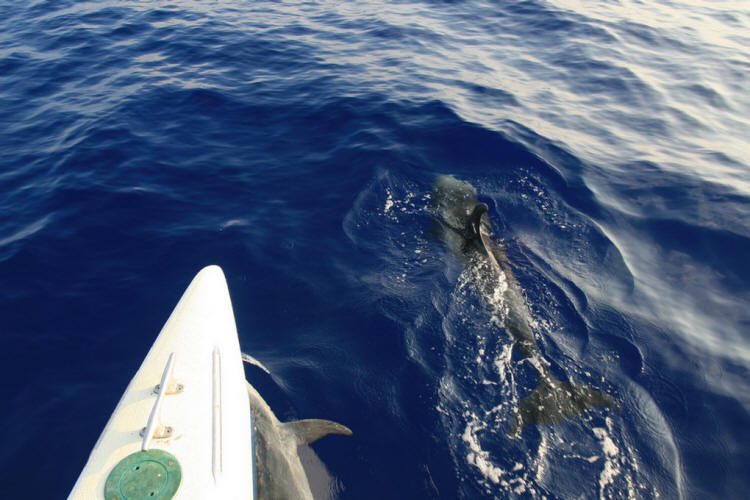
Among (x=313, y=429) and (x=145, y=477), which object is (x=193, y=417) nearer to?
(x=145, y=477)

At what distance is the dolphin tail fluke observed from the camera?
557 cm

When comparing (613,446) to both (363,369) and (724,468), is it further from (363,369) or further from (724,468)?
(363,369)

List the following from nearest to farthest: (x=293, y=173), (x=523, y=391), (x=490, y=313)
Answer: (x=523, y=391) < (x=490, y=313) < (x=293, y=173)

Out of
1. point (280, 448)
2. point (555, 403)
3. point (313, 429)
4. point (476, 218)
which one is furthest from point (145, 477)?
point (476, 218)

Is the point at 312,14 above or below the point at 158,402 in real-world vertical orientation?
above

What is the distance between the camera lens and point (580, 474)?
506 cm

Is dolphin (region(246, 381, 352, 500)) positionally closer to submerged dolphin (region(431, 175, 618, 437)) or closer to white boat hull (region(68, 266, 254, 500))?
white boat hull (region(68, 266, 254, 500))

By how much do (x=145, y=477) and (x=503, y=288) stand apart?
5.64 m

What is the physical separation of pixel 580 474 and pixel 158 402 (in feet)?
15.6

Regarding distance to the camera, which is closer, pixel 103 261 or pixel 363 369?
pixel 363 369

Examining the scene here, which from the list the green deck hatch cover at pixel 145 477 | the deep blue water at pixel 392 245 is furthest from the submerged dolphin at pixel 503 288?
the green deck hatch cover at pixel 145 477

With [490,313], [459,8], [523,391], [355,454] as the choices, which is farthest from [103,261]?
[459,8]

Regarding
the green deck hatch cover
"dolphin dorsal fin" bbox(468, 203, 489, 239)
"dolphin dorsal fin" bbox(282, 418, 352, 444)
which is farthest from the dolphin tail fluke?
the green deck hatch cover

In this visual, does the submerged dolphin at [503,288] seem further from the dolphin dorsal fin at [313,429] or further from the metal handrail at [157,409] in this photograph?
the metal handrail at [157,409]
